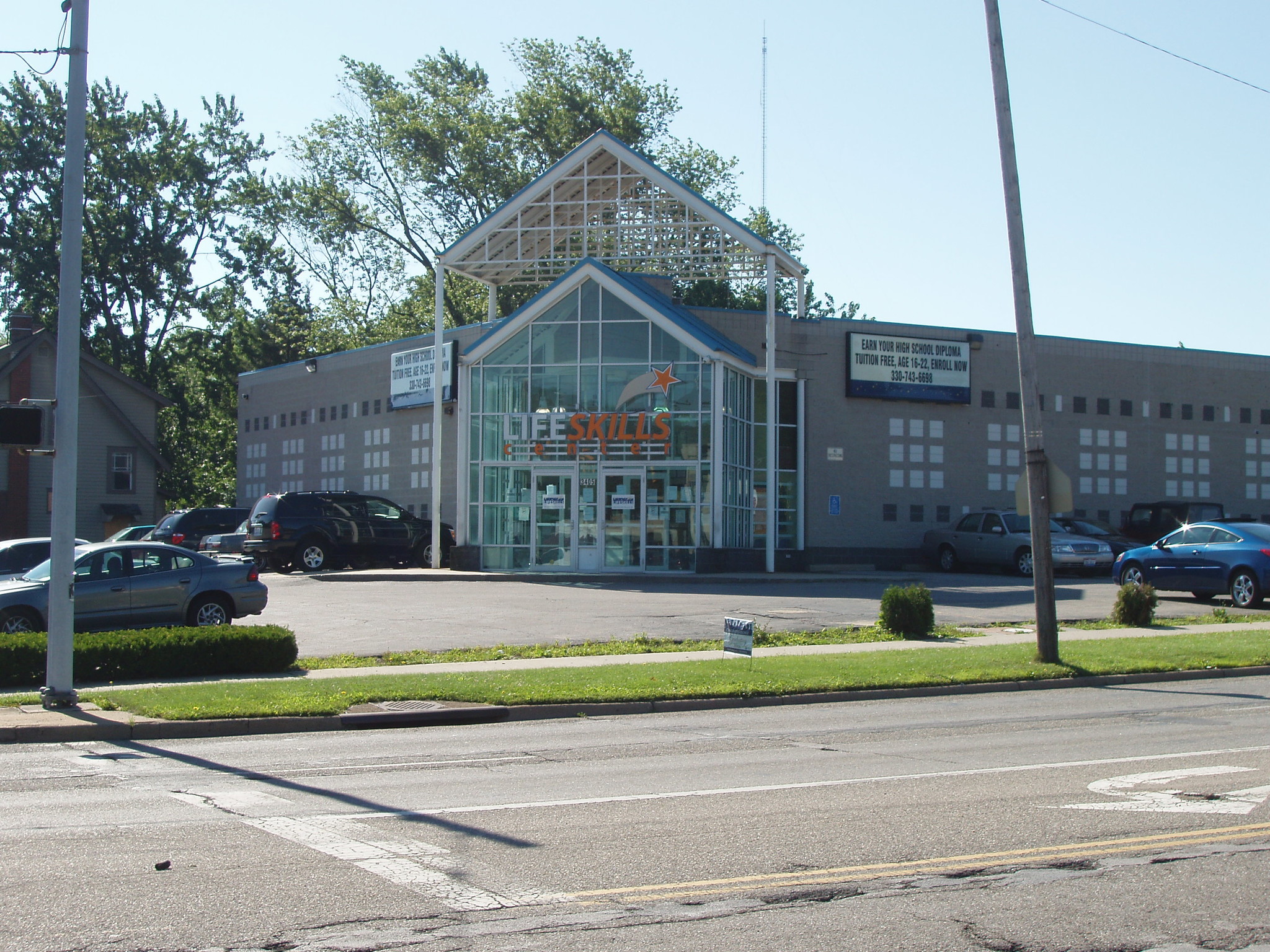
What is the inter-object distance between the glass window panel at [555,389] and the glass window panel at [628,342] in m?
1.06

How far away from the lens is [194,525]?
110ft

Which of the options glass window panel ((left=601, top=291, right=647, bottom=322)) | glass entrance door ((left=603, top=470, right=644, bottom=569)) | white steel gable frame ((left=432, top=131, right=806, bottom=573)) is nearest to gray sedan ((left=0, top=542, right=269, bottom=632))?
white steel gable frame ((left=432, top=131, right=806, bottom=573))

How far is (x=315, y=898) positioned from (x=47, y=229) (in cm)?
6066

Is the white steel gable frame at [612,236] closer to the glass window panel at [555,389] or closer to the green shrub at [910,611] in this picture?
the glass window panel at [555,389]

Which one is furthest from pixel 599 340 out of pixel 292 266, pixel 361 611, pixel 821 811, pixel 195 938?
pixel 292 266

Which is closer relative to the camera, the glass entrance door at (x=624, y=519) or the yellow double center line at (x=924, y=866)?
the yellow double center line at (x=924, y=866)

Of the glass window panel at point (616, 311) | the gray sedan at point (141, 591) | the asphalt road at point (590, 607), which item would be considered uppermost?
the glass window panel at point (616, 311)

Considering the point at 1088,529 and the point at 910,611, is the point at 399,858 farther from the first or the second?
the point at 1088,529

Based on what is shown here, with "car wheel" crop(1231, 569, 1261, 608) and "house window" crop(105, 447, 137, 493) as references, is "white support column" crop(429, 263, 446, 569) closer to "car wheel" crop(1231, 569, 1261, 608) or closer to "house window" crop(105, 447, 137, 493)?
"car wheel" crop(1231, 569, 1261, 608)

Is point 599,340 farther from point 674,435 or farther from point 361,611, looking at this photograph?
point 361,611

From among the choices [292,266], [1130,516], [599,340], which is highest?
[292,266]

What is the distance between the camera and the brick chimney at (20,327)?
45.9 m

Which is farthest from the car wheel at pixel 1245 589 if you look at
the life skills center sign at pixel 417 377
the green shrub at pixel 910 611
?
the life skills center sign at pixel 417 377

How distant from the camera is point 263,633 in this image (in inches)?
620
